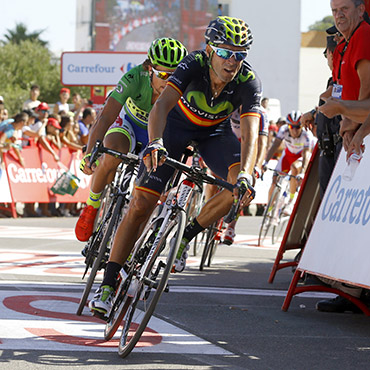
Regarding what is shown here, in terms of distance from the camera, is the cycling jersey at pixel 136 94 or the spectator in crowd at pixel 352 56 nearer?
the spectator in crowd at pixel 352 56

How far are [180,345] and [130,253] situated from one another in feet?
2.37

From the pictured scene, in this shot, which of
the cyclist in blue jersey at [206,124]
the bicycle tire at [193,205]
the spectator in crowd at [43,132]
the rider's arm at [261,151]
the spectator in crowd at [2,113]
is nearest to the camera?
the cyclist in blue jersey at [206,124]

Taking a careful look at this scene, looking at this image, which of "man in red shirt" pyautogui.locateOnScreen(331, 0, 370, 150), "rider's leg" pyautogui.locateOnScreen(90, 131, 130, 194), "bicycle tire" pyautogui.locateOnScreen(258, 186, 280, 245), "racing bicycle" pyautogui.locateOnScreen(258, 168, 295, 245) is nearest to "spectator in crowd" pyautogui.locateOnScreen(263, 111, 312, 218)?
"racing bicycle" pyautogui.locateOnScreen(258, 168, 295, 245)

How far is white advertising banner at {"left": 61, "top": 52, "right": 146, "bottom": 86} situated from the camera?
31.6 metres

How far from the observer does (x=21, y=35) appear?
9712 centimetres

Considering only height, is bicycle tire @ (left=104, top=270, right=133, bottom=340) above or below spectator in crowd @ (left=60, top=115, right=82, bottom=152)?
above

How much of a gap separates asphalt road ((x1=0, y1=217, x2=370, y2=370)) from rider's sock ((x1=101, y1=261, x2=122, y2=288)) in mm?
363

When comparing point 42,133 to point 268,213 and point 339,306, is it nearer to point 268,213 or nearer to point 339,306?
point 268,213

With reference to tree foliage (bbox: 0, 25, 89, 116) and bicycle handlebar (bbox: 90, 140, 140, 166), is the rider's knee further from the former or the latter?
tree foliage (bbox: 0, 25, 89, 116)

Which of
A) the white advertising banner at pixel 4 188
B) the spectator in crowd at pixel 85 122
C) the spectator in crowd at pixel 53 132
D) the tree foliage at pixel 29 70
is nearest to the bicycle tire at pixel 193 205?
the white advertising banner at pixel 4 188

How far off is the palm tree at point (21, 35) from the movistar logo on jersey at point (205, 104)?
301ft

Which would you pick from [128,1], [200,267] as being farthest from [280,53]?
[200,267]

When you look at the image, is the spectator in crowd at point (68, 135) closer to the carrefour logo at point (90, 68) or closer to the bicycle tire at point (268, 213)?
the bicycle tire at point (268, 213)

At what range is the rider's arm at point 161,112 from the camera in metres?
5.85
